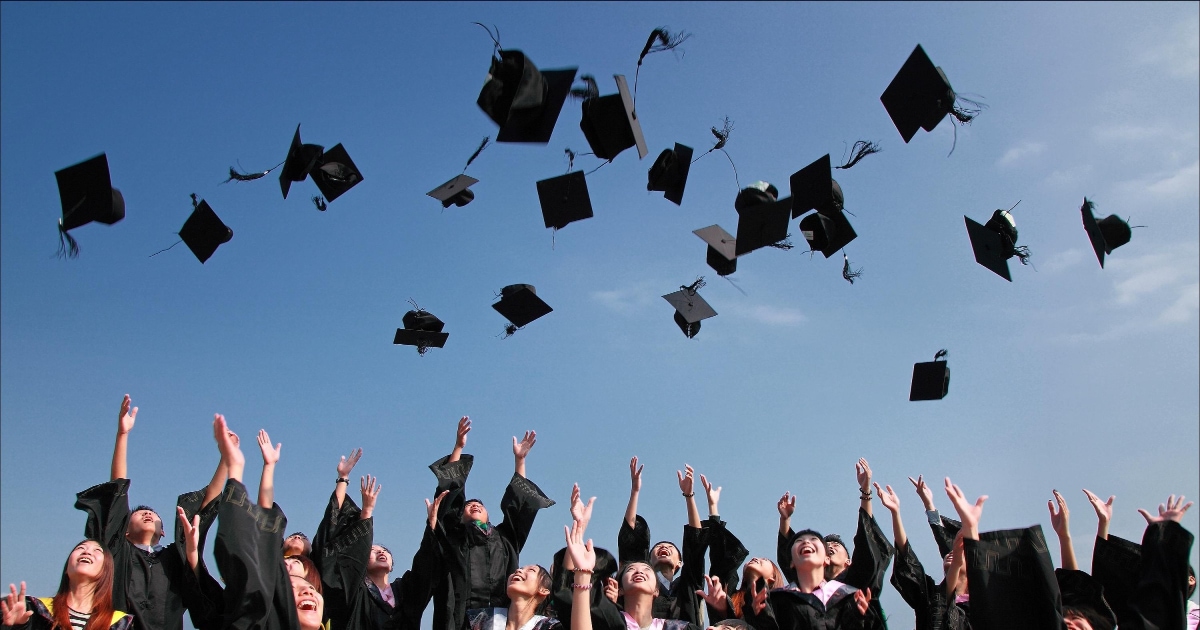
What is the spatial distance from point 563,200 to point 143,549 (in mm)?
3163

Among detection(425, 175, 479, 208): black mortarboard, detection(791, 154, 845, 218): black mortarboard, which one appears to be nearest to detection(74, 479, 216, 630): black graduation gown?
detection(425, 175, 479, 208): black mortarboard

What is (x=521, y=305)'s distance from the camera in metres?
6.33

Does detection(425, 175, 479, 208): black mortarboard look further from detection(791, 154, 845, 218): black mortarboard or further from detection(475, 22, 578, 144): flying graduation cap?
detection(791, 154, 845, 218): black mortarboard

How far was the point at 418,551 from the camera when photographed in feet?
16.1

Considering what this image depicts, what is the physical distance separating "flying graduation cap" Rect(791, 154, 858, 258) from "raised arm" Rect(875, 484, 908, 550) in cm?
166

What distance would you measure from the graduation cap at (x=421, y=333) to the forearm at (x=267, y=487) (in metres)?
2.52

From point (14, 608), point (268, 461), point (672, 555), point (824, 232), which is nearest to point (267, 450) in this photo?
point (268, 461)

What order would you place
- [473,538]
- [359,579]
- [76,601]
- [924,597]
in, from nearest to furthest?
[76,601] → [924,597] → [359,579] → [473,538]

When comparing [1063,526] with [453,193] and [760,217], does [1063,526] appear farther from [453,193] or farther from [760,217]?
[453,193]

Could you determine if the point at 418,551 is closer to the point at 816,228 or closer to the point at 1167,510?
the point at 816,228

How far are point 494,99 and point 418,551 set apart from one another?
2431 millimetres

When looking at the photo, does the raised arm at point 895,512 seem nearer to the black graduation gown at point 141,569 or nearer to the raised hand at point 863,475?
the raised hand at point 863,475

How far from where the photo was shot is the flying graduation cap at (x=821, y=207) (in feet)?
18.3

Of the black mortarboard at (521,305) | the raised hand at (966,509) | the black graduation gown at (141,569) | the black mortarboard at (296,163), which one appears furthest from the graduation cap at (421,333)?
the raised hand at (966,509)
